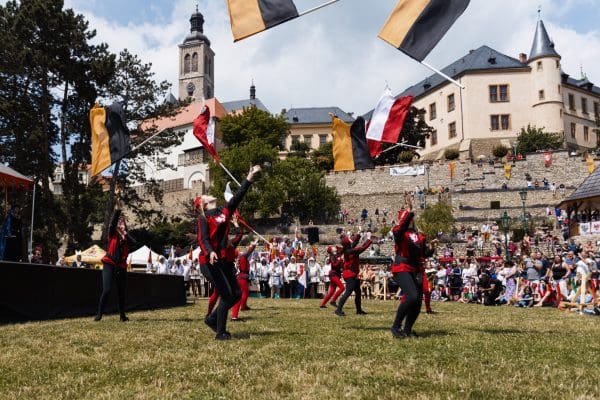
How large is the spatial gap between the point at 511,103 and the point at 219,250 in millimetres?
78050

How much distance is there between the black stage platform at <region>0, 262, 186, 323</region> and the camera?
12.0 m

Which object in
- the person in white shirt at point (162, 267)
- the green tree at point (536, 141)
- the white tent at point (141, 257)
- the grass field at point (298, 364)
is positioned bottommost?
the grass field at point (298, 364)

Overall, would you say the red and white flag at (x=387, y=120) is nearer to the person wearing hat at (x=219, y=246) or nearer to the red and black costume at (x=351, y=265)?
the red and black costume at (x=351, y=265)

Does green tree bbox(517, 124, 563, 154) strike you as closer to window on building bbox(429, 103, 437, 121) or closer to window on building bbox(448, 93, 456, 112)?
window on building bbox(448, 93, 456, 112)

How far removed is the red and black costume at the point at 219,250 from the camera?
8133mm

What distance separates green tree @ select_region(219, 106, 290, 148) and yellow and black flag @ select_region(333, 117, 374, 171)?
65431mm

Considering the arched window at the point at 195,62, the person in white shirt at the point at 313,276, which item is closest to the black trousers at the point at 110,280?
the person in white shirt at the point at 313,276

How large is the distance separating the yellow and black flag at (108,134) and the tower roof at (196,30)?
120204mm

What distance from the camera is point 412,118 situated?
81.9 metres

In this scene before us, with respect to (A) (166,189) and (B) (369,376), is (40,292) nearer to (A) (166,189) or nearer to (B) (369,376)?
(B) (369,376)

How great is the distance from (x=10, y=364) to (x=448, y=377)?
15.9 ft

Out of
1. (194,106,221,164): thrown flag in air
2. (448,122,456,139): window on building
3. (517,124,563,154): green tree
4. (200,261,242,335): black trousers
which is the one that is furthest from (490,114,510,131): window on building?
(200,261,242,335): black trousers

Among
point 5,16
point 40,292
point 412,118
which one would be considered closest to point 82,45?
point 5,16

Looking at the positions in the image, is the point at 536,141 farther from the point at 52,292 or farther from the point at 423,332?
the point at 52,292
